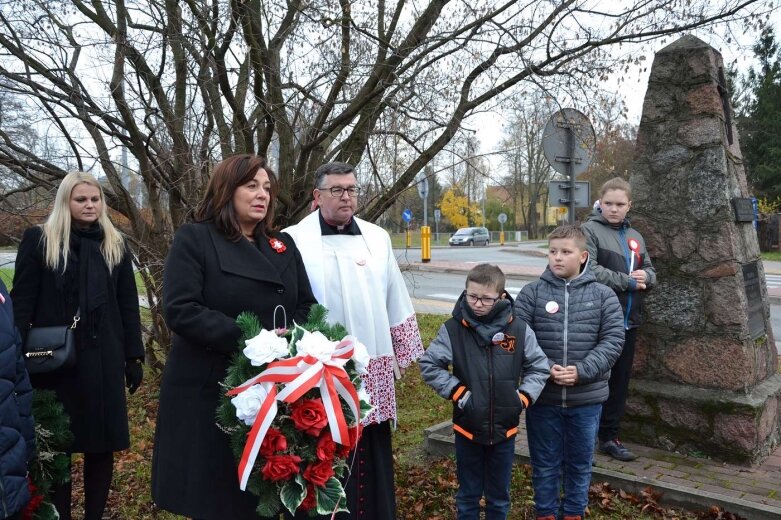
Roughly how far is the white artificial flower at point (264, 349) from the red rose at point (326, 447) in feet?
1.16

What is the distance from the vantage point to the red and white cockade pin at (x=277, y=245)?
3039mm

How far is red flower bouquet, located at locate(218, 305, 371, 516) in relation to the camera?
250cm

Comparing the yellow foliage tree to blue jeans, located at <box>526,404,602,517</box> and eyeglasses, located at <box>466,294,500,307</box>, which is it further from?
eyeglasses, located at <box>466,294,500,307</box>

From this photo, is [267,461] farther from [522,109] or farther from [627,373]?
[522,109]

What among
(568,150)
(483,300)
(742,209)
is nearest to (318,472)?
(483,300)

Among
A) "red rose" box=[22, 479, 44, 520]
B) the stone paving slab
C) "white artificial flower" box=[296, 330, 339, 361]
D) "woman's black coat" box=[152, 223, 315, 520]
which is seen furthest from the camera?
the stone paving slab

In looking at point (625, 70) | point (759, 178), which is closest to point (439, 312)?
point (625, 70)

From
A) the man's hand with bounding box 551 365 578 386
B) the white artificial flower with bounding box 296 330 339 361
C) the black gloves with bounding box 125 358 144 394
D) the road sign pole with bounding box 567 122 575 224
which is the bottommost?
the man's hand with bounding box 551 365 578 386

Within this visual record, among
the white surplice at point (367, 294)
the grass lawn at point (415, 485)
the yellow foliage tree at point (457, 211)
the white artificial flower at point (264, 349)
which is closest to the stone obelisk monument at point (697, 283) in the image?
the grass lawn at point (415, 485)

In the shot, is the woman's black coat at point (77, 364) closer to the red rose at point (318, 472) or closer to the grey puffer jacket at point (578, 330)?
the red rose at point (318, 472)

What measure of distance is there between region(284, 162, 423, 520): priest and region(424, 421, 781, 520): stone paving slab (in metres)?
1.67

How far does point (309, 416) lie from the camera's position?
2.54 m

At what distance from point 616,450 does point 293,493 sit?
2.87 m

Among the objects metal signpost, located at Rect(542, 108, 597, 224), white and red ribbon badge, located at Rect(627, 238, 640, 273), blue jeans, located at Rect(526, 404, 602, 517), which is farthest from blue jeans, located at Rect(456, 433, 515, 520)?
metal signpost, located at Rect(542, 108, 597, 224)
